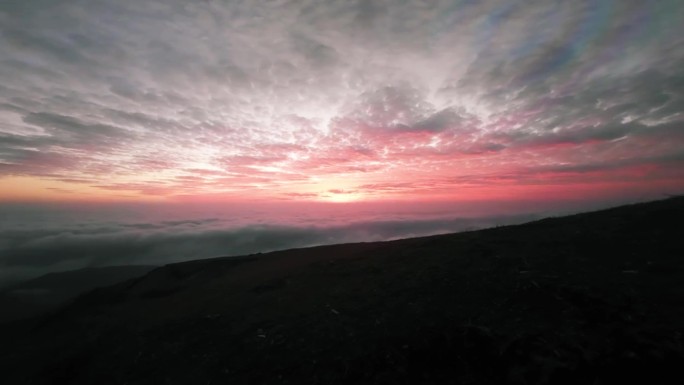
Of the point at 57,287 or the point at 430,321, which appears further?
the point at 57,287

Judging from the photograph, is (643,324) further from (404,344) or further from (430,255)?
(430,255)

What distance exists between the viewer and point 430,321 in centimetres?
1047

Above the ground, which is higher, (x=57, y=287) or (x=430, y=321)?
(x=430, y=321)

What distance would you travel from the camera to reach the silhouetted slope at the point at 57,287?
275ft

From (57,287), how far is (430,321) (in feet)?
483

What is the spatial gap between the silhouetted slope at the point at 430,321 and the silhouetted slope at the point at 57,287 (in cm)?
8706

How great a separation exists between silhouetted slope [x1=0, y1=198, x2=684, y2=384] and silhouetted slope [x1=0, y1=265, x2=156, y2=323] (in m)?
87.1

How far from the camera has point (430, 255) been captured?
18547 millimetres

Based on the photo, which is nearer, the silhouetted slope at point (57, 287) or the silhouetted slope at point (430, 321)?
the silhouetted slope at point (430, 321)

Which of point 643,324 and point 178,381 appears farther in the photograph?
point 178,381

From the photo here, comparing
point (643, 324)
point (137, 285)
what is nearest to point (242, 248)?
point (137, 285)

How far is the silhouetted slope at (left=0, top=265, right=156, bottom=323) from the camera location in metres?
83.8

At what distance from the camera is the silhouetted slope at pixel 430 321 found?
7.54 meters

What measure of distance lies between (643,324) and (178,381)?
543 inches
